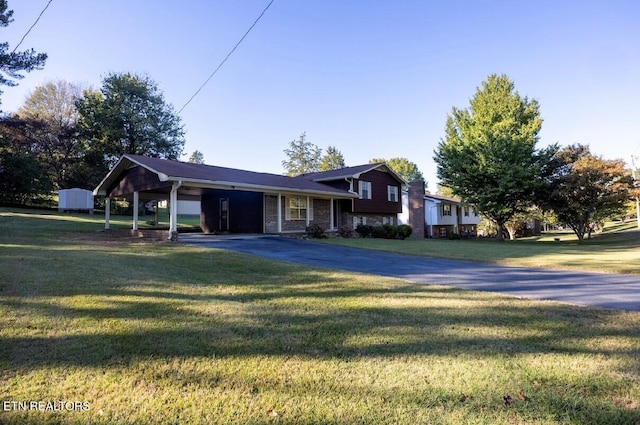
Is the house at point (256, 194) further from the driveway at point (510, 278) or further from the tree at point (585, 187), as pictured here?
the tree at point (585, 187)

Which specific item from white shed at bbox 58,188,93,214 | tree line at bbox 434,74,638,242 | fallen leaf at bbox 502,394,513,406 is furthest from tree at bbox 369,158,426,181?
fallen leaf at bbox 502,394,513,406

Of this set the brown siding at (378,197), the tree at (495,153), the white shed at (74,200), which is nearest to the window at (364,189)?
the brown siding at (378,197)

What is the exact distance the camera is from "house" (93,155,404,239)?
15880 millimetres

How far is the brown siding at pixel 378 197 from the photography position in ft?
76.2

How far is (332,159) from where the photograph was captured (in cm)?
6706

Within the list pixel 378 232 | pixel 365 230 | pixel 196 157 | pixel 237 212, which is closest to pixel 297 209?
pixel 237 212

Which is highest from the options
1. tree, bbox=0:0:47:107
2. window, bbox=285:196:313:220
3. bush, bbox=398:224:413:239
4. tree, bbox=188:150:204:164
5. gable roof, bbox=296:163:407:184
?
tree, bbox=188:150:204:164

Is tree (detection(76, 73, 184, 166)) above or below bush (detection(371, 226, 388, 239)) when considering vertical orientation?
above

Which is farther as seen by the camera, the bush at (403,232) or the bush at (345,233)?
the bush at (403,232)

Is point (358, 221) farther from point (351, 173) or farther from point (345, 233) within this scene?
point (345, 233)

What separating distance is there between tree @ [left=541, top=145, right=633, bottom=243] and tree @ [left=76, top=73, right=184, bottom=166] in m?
33.8

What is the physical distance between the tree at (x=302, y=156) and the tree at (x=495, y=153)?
35.0m

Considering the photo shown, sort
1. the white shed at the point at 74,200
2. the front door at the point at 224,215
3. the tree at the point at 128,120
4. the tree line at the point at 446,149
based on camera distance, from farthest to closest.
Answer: the tree at the point at 128,120
the white shed at the point at 74,200
the tree line at the point at 446,149
the front door at the point at 224,215

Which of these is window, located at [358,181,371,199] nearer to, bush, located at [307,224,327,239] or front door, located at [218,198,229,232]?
bush, located at [307,224,327,239]
